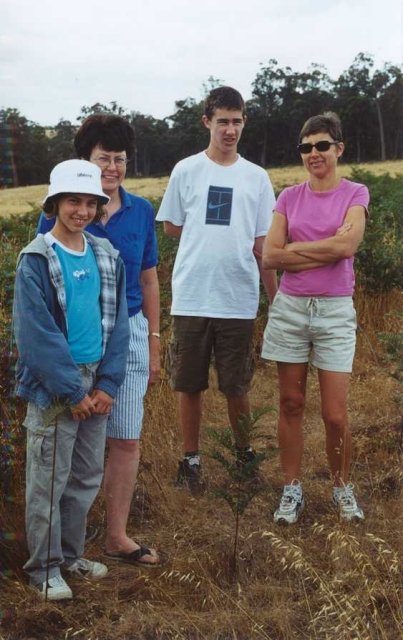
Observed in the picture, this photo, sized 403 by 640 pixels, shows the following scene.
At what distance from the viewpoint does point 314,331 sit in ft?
12.1

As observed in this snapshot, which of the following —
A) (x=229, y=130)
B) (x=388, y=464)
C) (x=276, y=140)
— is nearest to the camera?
(x=229, y=130)

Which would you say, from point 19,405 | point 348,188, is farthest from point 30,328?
point 348,188

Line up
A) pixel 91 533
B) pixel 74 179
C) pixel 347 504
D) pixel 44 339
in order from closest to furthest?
pixel 44 339
pixel 74 179
pixel 91 533
pixel 347 504

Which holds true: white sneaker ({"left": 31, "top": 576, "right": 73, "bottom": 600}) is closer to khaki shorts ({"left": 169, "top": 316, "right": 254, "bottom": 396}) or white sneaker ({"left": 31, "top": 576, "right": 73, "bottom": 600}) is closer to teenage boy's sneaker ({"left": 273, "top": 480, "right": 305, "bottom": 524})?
teenage boy's sneaker ({"left": 273, "top": 480, "right": 305, "bottom": 524})

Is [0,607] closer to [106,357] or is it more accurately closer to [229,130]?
[106,357]

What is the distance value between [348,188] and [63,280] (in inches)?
63.0

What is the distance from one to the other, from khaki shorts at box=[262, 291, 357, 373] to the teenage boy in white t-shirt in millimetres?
373

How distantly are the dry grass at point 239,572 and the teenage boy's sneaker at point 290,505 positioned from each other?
6 centimetres

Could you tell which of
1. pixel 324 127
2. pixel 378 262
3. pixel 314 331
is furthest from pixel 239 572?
pixel 378 262

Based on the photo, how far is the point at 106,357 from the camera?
3033 mm

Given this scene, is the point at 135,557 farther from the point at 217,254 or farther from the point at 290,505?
the point at 217,254

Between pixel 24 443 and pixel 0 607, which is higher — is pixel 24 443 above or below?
above

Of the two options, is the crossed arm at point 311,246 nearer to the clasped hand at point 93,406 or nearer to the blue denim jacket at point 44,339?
the blue denim jacket at point 44,339

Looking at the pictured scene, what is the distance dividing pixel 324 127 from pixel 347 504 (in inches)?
73.9
